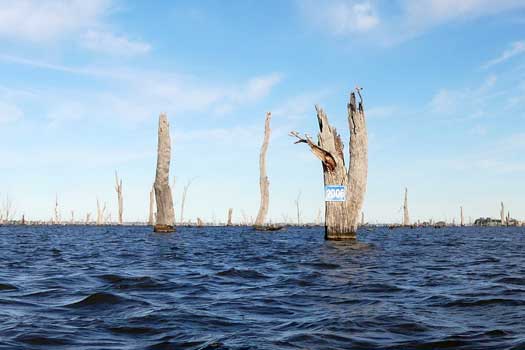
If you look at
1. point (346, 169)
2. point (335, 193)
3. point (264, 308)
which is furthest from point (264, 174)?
point (264, 308)

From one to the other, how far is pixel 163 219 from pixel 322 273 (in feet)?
81.6

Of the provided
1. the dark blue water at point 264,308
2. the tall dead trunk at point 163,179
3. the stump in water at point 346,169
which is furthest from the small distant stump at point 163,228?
the dark blue water at point 264,308

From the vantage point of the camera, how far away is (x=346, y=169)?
71.2ft

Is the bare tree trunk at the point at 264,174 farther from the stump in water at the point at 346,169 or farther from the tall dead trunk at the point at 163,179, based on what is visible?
the stump in water at the point at 346,169

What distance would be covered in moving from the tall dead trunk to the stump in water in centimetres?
1419

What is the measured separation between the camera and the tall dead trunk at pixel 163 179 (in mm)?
32875

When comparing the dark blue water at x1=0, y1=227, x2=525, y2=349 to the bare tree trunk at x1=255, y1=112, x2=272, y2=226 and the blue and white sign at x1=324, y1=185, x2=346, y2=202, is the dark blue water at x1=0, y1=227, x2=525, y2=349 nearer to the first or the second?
the blue and white sign at x1=324, y1=185, x2=346, y2=202

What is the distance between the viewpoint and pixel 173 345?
166 inches

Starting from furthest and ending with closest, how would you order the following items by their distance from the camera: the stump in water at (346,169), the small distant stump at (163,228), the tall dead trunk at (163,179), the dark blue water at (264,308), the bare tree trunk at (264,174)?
the bare tree trunk at (264,174) < the small distant stump at (163,228) < the tall dead trunk at (163,179) < the stump in water at (346,169) < the dark blue water at (264,308)

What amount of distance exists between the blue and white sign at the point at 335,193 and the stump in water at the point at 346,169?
0.12m

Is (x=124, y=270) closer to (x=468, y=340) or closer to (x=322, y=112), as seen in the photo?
(x=468, y=340)

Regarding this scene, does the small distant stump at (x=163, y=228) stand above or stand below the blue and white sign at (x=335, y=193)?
below

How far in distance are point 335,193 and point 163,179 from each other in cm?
1517

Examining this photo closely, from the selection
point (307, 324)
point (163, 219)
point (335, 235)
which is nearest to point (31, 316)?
point (307, 324)
